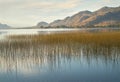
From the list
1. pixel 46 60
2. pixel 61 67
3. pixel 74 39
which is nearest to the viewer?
pixel 61 67

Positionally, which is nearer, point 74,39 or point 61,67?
point 61,67

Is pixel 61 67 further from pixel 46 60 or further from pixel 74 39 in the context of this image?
pixel 74 39

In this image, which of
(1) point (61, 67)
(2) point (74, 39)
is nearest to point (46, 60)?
(1) point (61, 67)

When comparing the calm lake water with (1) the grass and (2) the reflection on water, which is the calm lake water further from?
(1) the grass

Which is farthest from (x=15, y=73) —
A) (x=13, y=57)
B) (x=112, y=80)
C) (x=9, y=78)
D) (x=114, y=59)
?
(x=114, y=59)

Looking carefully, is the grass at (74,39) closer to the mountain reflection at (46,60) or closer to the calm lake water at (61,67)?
the mountain reflection at (46,60)

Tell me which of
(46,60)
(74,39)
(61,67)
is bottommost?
(61,67)

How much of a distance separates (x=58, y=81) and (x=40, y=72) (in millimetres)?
3084

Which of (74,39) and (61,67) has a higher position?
(74,39)

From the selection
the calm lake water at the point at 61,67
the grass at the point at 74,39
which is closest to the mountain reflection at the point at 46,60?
the calm lake water at the point at 61,67

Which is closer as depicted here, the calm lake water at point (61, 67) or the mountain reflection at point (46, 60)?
the calm lake water at point (61, 67)

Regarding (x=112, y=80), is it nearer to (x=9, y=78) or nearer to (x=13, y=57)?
(x=9, y=78)

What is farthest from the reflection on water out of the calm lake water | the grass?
the grass

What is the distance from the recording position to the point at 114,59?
2081cm
